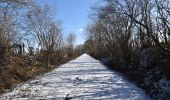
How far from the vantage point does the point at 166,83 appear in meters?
13.0

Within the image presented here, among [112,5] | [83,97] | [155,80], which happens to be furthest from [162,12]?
[112,5]

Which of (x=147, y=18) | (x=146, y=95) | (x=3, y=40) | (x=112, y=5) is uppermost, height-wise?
(x=112, y=5)

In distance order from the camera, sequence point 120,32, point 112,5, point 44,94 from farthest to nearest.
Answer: point 120,32 → point 112,5 → point 44,94

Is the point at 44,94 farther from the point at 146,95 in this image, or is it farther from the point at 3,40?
the point at 3,40

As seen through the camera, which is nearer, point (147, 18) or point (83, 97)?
point (83, 97)

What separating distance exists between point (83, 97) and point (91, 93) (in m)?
1.15

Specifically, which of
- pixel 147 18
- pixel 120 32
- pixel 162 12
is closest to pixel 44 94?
pixel 162 12

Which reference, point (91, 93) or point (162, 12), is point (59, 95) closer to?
point (91, 93)

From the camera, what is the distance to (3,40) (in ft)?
71.0

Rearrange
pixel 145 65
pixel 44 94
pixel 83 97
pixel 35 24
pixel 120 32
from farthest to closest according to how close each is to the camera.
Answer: pixel 35 24 → pixel 120 32 → pixel 145 65 → pixel 44 94 → pixel 83 97

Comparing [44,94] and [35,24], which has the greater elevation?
[35,24]

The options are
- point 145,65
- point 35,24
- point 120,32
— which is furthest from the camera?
point 35,24

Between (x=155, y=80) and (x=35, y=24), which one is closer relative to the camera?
(x=155, y=80)

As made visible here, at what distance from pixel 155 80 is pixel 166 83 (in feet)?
6.08
